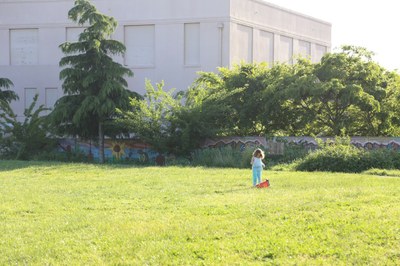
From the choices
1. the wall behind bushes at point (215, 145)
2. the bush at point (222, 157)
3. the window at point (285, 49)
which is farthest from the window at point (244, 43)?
the bush at point (222, 157)

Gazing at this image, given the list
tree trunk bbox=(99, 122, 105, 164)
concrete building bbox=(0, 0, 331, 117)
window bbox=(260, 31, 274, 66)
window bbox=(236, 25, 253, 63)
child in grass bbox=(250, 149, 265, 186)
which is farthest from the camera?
window bbox=(260, 31, 274, 66)

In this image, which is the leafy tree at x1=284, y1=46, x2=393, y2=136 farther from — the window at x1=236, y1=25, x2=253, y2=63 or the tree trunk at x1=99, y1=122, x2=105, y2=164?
the tree trunk at x1=99, y1=122, x2=105, y2=164

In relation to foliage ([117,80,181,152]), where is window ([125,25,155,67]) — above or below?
above

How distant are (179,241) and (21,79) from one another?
102ft

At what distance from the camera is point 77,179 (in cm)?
1487

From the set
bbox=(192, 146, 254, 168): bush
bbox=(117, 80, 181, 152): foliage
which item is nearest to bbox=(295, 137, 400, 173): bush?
bbox=(192, 146, 254, 168): bush

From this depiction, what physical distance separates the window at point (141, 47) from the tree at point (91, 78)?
8423mm

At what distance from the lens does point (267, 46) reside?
35750 mm

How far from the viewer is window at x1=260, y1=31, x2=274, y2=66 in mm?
35406

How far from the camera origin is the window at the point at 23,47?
1369 inches

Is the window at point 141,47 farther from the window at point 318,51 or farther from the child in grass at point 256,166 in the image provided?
the child in grass at point 256,166

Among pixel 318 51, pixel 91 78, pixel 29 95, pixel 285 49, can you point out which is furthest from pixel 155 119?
pixel 318 51

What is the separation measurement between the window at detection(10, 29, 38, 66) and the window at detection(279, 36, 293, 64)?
1802cm

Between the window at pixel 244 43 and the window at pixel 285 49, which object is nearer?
the window at pixel 244 43
